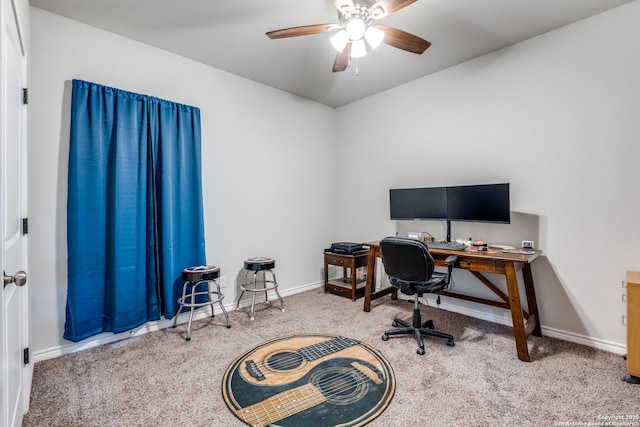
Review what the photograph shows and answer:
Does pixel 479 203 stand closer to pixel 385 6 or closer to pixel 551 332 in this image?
pixel 551 332

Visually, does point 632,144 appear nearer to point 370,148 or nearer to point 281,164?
point 370,148

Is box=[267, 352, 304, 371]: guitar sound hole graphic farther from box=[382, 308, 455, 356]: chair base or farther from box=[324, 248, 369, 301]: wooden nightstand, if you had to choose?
box=[324, 248, 369, 301]: wooden nightstand

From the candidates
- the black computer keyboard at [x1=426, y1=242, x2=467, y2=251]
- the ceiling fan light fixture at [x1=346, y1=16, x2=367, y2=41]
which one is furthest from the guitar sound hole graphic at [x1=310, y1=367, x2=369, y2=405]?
the ceiling fan light fixture at [x1=346, y1=16, x2=367, y2=41]

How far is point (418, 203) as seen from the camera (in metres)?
3.22

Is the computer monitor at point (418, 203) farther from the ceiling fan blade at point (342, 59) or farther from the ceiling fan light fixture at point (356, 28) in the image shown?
the ceiling fan light fixture at point (356, 28)

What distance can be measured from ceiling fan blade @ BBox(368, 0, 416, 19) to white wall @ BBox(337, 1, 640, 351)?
1.60m

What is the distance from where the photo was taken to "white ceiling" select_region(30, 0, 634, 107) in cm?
222

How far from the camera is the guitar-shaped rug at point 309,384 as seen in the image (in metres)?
1.62

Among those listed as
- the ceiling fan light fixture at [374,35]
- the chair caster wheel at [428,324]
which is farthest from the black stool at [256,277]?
the ceiling fan light fixture at [374,35]

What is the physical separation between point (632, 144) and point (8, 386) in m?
3.86

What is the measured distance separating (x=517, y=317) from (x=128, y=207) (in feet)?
10.2

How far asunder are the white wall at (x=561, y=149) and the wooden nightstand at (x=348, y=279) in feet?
2.98

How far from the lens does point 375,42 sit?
2.07m

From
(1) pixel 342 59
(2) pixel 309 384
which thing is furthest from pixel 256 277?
(1) pixel 342 59
